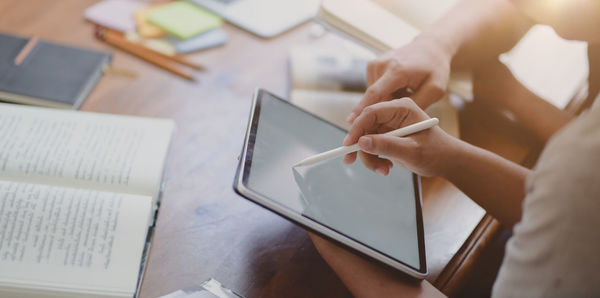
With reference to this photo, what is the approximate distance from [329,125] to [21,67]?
0.51 m

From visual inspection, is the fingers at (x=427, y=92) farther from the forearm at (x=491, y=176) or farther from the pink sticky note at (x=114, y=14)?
the pink sticky note at (x=114, y=14)

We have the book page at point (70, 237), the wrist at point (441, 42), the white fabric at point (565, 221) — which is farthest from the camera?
the wrist at point (441, 42)

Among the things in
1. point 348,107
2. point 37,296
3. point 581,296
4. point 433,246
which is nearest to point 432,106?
point 348,107

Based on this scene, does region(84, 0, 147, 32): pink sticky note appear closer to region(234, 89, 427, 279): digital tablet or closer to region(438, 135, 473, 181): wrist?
region(234, 89, 427, 279): digital tablet

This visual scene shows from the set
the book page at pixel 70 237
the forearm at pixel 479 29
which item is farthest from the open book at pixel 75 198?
the forearm at pixel 479 29

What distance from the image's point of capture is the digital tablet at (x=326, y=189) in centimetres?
53

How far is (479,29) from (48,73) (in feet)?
2.53

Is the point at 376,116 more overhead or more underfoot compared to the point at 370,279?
more overhead

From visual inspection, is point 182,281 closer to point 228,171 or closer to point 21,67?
point 228,171

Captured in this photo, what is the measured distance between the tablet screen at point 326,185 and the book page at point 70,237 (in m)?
0.16

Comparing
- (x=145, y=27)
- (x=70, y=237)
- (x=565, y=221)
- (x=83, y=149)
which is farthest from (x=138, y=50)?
(x=565, y=221)

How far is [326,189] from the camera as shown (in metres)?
0.60

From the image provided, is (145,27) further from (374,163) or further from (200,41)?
(374,163)

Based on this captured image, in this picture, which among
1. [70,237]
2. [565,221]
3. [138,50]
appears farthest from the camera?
[138,50]
